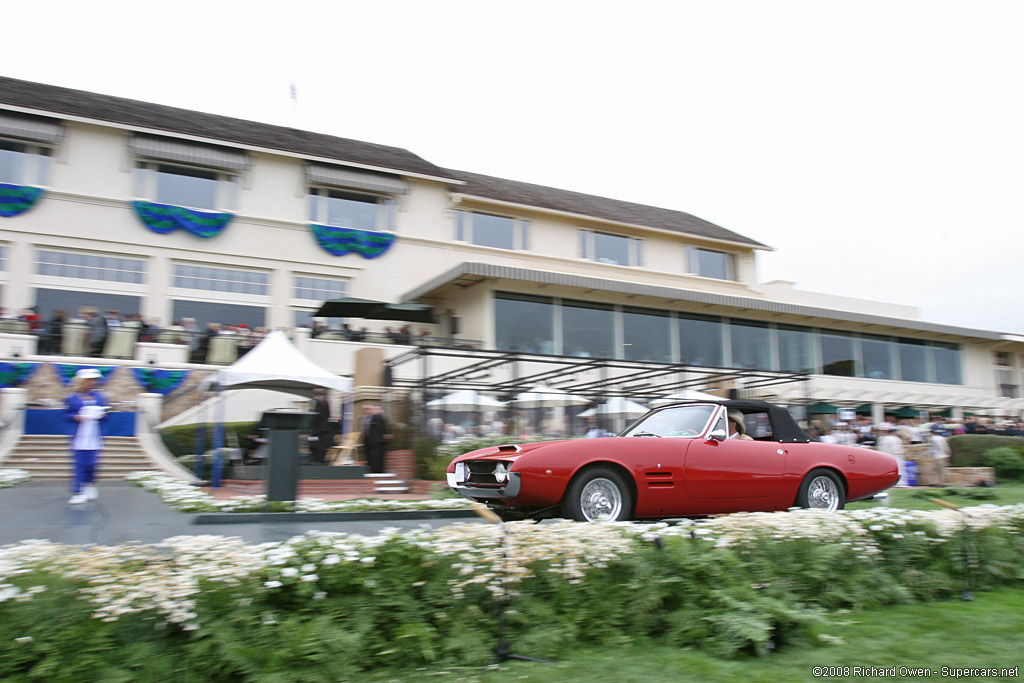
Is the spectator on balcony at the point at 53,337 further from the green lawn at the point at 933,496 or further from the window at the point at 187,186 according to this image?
the green lawn at the point at 933,496

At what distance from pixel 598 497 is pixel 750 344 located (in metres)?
24.1

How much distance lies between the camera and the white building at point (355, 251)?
21.9 metres

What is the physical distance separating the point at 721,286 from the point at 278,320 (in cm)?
1890

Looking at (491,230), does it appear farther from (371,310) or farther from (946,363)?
(946,363)

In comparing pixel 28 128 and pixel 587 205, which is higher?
pixel 587 205

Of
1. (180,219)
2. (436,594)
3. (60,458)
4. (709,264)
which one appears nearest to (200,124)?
(180,219)

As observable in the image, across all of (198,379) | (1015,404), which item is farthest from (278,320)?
(1015,404)

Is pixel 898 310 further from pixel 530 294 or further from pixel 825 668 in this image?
pixel 825 668

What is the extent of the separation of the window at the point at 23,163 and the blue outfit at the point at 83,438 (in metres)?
14.9

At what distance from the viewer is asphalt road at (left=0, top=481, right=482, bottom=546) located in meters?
7.43

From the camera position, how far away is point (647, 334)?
2730cm

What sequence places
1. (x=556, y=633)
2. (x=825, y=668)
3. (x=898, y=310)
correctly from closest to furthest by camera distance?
(x=825, y=668), (x=556, y=633), (x=898, y=310)

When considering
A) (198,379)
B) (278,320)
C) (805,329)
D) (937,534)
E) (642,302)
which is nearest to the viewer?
(937,534)

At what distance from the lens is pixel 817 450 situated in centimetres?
872
